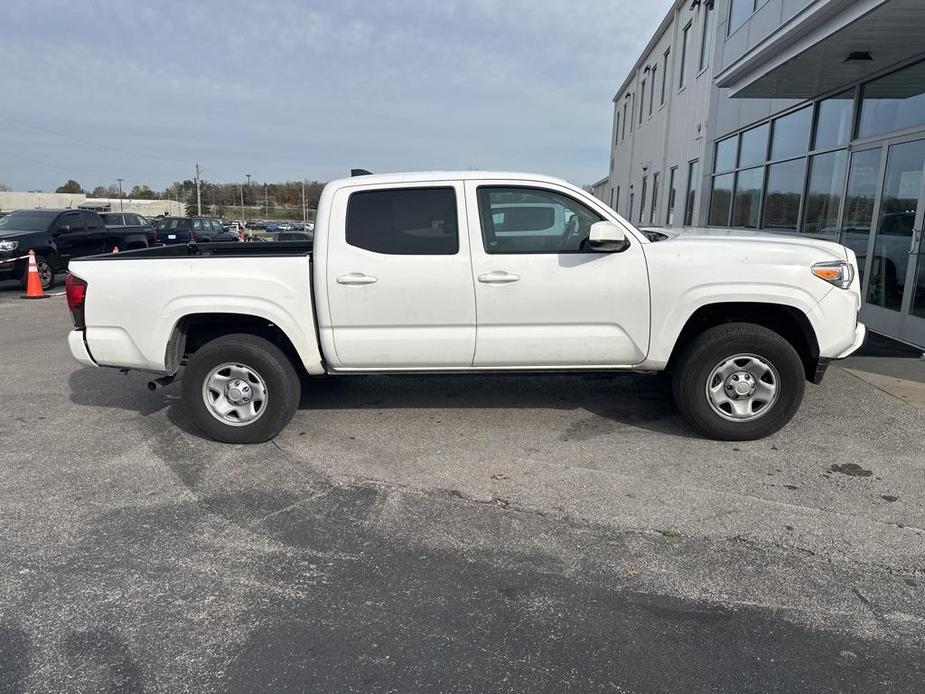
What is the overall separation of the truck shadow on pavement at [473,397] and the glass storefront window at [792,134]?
23.1 feet

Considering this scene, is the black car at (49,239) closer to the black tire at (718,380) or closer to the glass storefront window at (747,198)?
the black tire at (718,380)

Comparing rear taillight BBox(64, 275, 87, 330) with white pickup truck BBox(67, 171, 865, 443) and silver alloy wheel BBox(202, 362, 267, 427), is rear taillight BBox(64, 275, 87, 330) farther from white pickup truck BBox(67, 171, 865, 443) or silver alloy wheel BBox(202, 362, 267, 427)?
silver alloy wheel BBox(202, 362, 267, 427)

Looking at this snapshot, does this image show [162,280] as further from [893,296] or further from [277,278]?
[893,296]

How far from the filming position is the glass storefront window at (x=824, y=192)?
980 cm

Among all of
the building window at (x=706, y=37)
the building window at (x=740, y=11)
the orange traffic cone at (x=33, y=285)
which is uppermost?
→ the building window at (x=706, y=37)

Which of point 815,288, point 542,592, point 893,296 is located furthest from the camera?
point 893,296

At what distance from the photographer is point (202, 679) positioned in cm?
247

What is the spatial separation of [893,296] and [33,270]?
15.0 m

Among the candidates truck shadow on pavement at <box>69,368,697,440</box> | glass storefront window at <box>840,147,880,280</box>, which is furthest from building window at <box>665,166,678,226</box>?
truck shadow on pavement at <box>69,368,697,440</box>

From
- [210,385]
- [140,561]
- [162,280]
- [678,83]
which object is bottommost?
[140,561]

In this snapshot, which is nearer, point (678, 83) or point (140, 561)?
point (140, 561)

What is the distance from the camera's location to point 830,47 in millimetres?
7848

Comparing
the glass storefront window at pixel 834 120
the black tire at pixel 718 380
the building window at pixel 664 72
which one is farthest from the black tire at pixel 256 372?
the building window at pixel 664 72

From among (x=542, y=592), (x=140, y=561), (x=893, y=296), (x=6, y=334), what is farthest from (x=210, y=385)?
(x=893, y=296)
